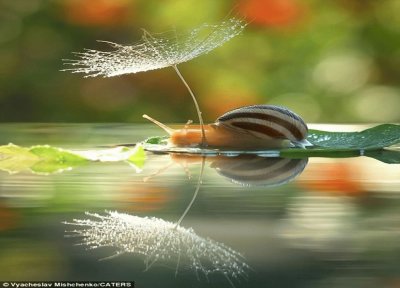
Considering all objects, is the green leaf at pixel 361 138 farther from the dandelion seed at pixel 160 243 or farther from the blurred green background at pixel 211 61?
the blurred green background at pixel 211 61

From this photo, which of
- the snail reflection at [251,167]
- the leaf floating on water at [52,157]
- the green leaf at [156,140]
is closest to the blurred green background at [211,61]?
the green leaf at [156,140]

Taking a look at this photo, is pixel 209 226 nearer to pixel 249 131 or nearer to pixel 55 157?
pixel 55 157

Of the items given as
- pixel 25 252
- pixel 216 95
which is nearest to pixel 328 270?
pixel 25 252

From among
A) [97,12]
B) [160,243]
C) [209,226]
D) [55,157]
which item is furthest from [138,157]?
[97,12]

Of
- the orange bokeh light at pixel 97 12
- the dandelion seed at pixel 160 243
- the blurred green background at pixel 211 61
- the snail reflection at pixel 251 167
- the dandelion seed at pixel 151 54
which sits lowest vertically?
the dandelion seed at pixel 160 243

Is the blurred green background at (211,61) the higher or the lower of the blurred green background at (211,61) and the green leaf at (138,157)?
the higher

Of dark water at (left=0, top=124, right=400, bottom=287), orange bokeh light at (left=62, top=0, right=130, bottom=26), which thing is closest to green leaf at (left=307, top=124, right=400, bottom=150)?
dark water at (left=0, top=124, right=400, bottom=287)

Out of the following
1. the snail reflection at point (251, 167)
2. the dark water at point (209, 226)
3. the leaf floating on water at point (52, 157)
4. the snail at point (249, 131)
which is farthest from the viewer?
the snail at point (249, 131)

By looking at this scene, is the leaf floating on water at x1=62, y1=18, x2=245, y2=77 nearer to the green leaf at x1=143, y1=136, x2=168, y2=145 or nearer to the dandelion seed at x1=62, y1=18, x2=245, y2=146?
the dandelion seed at x1=62, y1=18, x2=245, y2=146
